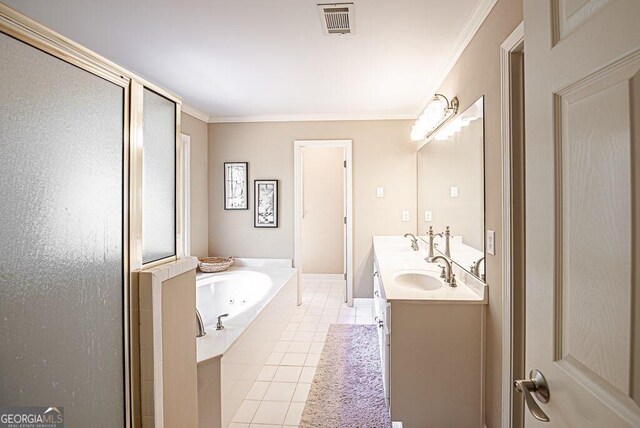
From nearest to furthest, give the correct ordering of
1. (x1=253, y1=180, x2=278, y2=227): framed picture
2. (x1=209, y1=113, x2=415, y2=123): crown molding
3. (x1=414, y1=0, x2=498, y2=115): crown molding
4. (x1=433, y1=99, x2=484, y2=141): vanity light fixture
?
(x1=414, y1=0, x2=498, y2=115): crown molding < (x1=433, y1=99, x2=484, y2=141): vanity light fixture < (x1=209, y1=113, x2=415, y2=123): crown molding < (x1=253, y1=180, x2=278, y2=227): framed picture

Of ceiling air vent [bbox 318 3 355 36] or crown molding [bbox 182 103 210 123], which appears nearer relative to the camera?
ceiling air vent [bbox 318 3 355 36]

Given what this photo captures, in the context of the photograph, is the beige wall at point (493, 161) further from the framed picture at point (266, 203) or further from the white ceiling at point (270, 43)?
the framed picture at point (266, 203)

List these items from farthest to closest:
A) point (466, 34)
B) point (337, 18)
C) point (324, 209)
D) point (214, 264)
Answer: point (324, 209) → point (214, 264) → point (466, 34) → point (337, 18)

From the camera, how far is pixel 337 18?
194 centimetres

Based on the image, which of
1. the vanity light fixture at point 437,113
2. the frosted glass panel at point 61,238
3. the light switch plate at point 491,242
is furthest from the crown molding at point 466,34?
the frosted glass panel at point 61,238

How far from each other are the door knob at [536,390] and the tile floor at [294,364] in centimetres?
158

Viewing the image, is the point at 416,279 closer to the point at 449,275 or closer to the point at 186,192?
the point at 449,275

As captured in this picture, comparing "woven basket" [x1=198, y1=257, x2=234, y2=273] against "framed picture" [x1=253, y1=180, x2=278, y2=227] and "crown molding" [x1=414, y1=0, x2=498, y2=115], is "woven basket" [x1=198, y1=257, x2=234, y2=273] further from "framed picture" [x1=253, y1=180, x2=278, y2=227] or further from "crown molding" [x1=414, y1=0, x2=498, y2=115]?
"crown molding" [x1=414, y1=0, x2=498, y2=115]

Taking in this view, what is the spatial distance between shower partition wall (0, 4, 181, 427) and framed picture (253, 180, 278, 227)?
304cm

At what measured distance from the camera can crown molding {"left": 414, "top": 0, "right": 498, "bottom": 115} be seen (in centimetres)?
181

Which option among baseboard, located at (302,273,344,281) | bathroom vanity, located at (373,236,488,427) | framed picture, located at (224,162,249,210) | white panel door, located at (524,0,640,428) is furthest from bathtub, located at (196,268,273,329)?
white panel door, located at (524,0,640,428)

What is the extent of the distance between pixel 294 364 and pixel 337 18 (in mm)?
2439

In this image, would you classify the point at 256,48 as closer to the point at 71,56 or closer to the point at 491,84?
the point at 491,84

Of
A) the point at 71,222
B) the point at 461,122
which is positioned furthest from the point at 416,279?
the point at 71,222
